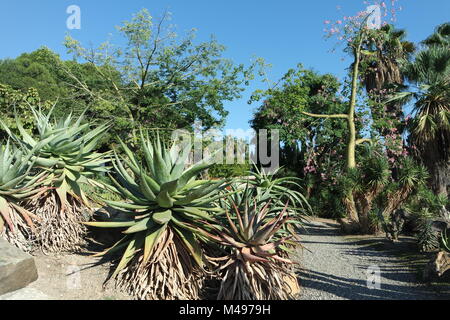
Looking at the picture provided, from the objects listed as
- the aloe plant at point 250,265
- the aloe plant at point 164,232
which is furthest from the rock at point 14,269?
the aloe plant at point 250,265

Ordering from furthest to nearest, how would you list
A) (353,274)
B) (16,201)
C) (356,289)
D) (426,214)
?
(426,214)
(353,274)
(356,289)
(16,201)

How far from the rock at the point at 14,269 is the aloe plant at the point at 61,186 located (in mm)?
1056

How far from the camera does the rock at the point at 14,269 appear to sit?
12.5 feet

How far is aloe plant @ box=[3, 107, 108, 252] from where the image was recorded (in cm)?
532

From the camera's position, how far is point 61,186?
550cm

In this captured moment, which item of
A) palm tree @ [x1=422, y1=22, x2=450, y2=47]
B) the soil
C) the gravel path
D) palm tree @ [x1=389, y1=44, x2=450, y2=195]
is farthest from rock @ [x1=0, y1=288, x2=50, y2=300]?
palm tree @ [x1=422, y1=22, x2=450, y2=47]

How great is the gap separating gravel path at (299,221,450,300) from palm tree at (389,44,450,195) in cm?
582

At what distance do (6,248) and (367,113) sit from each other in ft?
55.0

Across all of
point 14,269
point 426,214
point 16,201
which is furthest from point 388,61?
point 14,269

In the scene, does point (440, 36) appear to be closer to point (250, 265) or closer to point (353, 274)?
point (353, 274)

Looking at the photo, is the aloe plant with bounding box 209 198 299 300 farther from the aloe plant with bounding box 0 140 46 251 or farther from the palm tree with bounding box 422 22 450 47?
the palm tree with bounding box 422 22 450 47

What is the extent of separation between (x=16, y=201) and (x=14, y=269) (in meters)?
1.63

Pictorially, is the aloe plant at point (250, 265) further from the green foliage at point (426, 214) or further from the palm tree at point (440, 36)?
the palm tree at point (440, 36)
